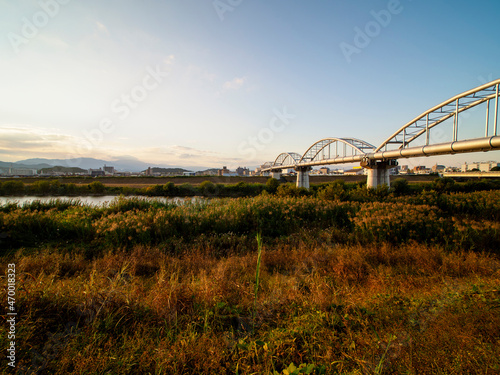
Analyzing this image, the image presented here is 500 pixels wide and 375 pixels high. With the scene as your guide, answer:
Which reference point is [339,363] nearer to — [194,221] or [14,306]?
[14,306]

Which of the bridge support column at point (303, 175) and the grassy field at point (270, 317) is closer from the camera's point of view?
the grassy field at point (270, 317)

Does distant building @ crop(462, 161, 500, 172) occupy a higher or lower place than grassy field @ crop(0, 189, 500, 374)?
higher

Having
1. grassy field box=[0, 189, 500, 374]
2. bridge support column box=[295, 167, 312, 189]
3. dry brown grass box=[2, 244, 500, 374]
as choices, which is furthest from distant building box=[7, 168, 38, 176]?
dry brown grass box=[2, 244, 500, 374]

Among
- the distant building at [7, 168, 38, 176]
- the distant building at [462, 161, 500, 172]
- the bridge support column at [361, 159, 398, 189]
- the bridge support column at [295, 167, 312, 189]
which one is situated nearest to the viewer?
the bridge support column at [361, 159, 398, 189]

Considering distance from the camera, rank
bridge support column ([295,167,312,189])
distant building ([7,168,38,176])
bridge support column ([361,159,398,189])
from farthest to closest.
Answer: bridge support column ([295,167,312,189]), distant building ([7,168,38,176]), bridge support column ([361,159,398,189])

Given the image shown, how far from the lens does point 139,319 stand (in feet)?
8.95

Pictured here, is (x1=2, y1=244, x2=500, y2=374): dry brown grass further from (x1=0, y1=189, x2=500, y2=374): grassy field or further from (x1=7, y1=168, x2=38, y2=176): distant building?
(x1=7, y1=168, x2=38, y2=176): distant building

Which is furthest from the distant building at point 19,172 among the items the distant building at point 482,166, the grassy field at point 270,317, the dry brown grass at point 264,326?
the distant building at point 482,166

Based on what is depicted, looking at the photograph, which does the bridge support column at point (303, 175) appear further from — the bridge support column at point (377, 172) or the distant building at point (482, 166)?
the distant building at point (482, 166)

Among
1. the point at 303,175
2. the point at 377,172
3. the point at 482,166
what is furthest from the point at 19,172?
the point at 482,166

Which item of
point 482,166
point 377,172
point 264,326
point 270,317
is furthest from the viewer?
point 482,166

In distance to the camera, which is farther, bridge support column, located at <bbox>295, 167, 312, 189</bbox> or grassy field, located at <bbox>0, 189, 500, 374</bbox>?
bridge support column, located at <bbox>295, 167, 312, 189</bbox>

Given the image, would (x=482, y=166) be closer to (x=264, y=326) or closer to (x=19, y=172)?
(x=264, y=326)

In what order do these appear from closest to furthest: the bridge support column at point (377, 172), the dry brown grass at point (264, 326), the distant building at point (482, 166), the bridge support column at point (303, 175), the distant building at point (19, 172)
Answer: the dry brown grass at point (264, 326) < the bridge support column at point (377, 172) < the distant building at point (19, 172) < the bridge support column at point (303, 175) < the distant building at point (482, 166)
